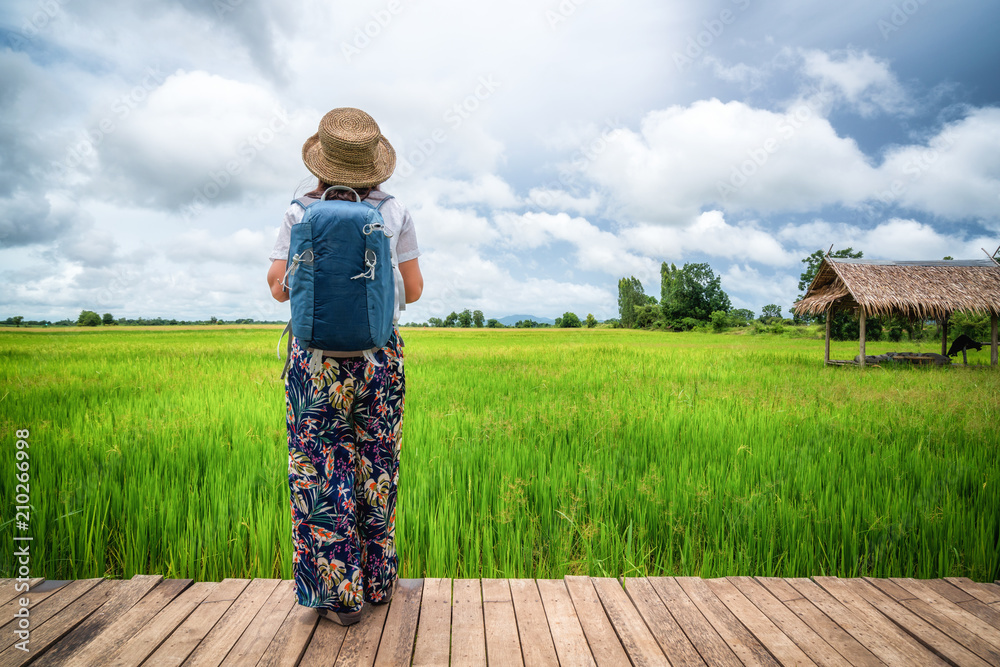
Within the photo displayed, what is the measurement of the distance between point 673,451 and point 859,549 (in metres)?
1.50

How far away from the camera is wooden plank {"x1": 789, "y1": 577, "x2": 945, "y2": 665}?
5.76 feet

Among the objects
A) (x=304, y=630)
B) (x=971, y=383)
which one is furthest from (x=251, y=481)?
(x=971, y=383)

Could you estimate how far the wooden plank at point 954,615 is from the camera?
6.21 feet

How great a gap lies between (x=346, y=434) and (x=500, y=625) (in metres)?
0.95

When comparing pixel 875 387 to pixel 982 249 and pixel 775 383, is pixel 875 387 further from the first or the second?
pixel 982 249

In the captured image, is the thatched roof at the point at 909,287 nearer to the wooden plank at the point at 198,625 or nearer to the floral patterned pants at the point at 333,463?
the floral patterned pants at the point at 333,463

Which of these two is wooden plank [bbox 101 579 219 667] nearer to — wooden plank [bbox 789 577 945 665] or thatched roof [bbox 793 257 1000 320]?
wooden plank [bbox 789 577 945 665]

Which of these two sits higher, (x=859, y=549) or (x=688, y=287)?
(x=688, y=287)

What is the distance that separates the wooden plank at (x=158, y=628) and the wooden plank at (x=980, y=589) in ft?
11.4

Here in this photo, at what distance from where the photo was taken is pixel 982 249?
1471cm

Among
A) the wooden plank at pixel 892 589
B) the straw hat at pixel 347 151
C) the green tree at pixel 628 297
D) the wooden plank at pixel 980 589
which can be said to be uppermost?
the green tree at pixel 628 297

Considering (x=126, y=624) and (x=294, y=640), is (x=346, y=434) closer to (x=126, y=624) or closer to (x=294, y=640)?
(x=294, y=640)

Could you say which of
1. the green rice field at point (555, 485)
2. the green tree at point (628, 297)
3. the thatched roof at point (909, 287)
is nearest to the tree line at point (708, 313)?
the green tree at point (628, 297)

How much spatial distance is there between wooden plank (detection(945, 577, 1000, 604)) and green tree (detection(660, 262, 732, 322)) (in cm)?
4906
